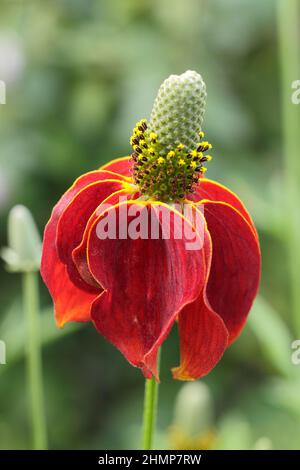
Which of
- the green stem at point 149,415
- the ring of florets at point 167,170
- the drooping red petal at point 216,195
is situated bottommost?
the green stem at point 149,415

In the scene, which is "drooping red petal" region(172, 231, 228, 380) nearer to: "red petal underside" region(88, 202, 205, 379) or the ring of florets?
"red petal underside" region(88, 202, 205, 379)

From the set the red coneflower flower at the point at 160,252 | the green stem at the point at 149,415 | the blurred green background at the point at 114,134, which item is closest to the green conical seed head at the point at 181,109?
the red coneflower flower at the point at 160,252

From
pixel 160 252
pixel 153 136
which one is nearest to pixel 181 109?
pixel 153 136

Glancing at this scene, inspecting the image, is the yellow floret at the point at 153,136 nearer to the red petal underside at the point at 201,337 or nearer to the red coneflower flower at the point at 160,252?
the red coneflower flower at the point at 160,252

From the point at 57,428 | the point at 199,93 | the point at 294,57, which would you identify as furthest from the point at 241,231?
the point at 57,428

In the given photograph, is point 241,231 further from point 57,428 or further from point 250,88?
point 250,88
